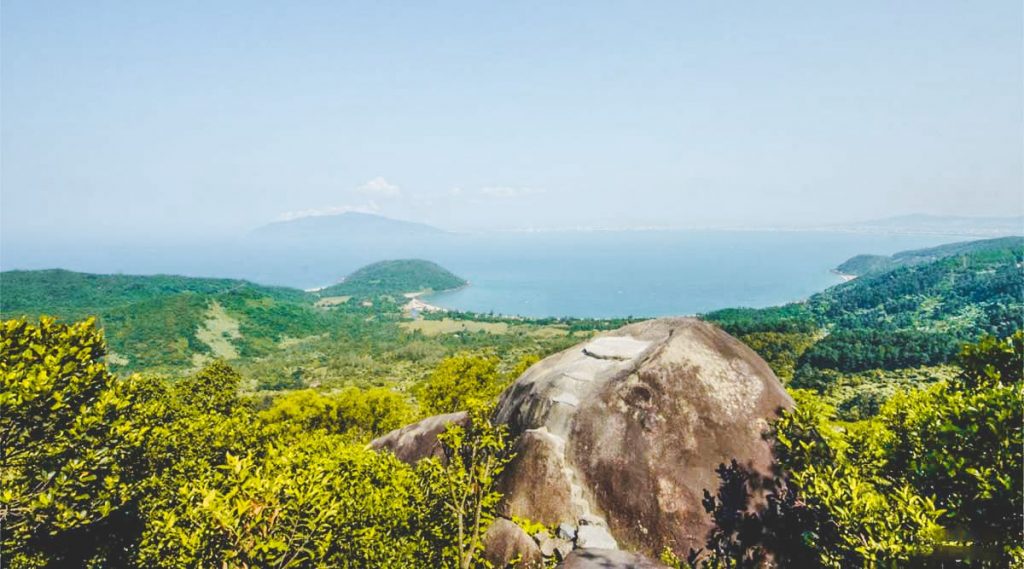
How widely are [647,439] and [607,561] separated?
6260 millimetres

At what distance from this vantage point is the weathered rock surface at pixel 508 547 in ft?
56.0

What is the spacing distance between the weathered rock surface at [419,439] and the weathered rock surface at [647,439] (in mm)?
6347

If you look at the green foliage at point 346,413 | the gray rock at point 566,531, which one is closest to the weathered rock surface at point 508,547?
the gray rock at point 566,531

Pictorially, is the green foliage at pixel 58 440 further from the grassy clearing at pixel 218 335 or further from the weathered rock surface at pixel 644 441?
the grassy clearing at pixel 218 335

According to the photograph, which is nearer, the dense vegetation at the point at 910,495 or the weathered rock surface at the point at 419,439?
the dense vegetation at the point at 910,495

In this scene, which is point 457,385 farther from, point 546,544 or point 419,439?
point 546,544

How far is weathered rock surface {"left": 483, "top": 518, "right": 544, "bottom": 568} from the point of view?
56.0 ft

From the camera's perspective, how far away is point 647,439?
66.7 feet

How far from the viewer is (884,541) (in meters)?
11.3

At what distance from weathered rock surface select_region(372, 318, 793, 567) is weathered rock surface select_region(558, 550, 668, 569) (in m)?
0.47

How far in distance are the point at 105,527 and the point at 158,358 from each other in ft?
587

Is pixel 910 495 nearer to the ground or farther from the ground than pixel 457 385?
farther from the ground

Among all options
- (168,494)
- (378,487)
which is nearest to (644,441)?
(378,487)

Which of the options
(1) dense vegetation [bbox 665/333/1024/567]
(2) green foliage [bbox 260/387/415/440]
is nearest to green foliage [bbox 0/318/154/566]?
(1) dense vegetation [bbox 665/333/1024/567]
